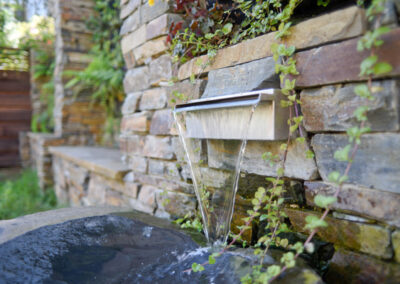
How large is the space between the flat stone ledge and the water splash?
0.59m

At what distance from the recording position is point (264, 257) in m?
1.29

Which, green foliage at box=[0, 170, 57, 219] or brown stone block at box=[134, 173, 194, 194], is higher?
brown stone block at box=[134, 173, 194, 194]

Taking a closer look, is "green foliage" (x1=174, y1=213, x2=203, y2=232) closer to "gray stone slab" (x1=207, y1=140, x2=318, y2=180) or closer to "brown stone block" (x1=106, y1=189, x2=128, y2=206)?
"gray stone slab" (x1=207, y1=140, x2=318, y2=180)

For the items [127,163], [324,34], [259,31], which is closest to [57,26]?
[127,163]

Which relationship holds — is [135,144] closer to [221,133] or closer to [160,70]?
[160,70]

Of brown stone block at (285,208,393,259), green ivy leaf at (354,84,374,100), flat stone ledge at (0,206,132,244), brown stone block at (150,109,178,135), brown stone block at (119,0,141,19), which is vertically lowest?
flat stone ledge at (0,206,132,244)

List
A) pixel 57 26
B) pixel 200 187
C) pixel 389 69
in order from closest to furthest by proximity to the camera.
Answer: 1. pixel 389 69
2. pixel 200 187
3. pixel 57 26

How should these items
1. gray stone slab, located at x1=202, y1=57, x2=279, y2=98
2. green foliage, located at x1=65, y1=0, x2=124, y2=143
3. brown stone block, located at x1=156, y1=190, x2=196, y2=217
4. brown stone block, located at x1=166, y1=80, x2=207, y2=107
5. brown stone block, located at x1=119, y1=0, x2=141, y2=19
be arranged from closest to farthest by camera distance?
gray stone slab, located at x1=202, y1=57, x2=279, y2=98 < brown stone block, located at x1=166, y1=80, x2=207, y2=107 < brown stone block, located at x1=156, y1=190, x2=196, y2=217 < brown stone block, located at x1=119, y1=0, x2=141, y2=19 < green foliage, located at x1=65, y1=0, x2=124, y2=143

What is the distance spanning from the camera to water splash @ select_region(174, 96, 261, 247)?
5.07ft

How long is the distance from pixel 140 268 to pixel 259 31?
1.23 metres

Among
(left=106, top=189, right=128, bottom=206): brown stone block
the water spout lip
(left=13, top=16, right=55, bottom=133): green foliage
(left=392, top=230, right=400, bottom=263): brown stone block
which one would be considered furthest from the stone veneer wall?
(left=13, top=16, right=55, bottom=133): green foliage

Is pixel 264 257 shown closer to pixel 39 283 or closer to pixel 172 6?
pixel 39 283

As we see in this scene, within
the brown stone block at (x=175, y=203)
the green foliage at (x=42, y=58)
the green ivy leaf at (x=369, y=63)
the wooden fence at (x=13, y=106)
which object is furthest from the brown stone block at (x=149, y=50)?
the wooden fence at (x=13, y=106)

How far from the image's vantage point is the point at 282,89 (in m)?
1.28
